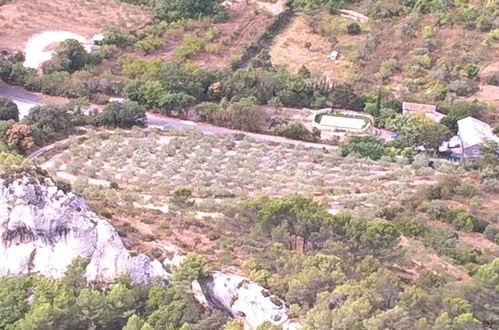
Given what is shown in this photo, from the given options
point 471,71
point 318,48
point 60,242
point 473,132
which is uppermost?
point 60,242

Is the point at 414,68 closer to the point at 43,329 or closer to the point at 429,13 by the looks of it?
the point at 429,13

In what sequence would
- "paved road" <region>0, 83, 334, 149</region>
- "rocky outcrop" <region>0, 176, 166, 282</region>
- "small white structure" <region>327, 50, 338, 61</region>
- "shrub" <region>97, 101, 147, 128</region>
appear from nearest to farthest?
"rocky outcrop" <region>0, 176, 166, 282</region>
"shrub" <region>97, 101, 147, 128</region>
"paved road" <region>0, 83, 334, 149</region>
"small white structure" <region>327, 50, 338, 61</region>

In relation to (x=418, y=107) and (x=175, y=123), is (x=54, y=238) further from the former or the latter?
(x=418, y=107)

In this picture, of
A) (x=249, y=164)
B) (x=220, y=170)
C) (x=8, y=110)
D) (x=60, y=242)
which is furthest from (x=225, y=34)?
(x=60, y=242)

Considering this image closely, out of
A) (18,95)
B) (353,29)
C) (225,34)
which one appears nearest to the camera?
(18,95)

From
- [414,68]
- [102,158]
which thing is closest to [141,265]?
[102,158]

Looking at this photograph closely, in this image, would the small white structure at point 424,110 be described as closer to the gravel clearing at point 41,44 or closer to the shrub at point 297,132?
the shrub at point 297,132

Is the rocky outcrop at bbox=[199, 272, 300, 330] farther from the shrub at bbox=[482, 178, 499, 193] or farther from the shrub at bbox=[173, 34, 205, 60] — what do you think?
the shrub at bbox=[173, 34, 205, 60]

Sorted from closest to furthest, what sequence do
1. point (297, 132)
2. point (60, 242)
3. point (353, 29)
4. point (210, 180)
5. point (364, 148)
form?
point (60, 242), point (210, 180), point (364, 148), point (297, 132), point (353, 29)

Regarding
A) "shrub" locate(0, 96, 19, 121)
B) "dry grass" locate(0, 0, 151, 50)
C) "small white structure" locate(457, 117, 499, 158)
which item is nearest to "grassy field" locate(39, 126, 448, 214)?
"shrub" locate(0, 96, 19, 121)
